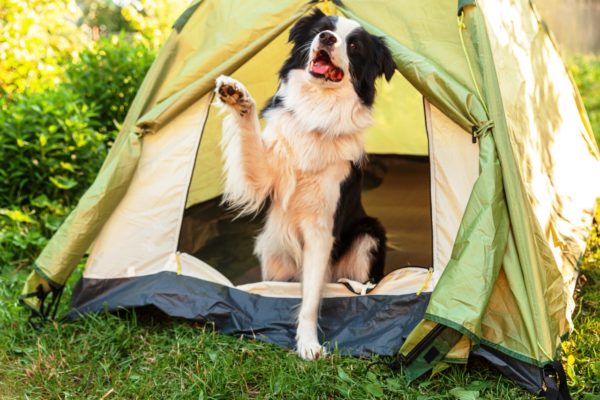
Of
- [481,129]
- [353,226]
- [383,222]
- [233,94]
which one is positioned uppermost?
[233,94]

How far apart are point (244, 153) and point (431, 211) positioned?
0.85m

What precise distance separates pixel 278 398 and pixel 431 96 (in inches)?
51.4

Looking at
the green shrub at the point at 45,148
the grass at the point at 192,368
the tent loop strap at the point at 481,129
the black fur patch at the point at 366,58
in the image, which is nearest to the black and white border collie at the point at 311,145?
the black fur patch at the point at 366,58

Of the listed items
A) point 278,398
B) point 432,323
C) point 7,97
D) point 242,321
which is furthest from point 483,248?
point 7,97

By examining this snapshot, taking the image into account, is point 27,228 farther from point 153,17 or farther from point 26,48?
point 153,17

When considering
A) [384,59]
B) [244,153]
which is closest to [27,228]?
[244,153]

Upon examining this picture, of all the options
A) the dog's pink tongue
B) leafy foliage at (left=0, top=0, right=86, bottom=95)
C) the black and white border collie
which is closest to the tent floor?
the black and white border collie

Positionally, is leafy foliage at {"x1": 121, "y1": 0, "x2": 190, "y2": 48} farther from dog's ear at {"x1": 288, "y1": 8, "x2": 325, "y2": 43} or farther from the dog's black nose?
the dog's black nose

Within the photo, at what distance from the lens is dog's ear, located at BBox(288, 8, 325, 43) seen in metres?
2.84

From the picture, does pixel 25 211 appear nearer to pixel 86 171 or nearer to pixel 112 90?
pixel 86 171

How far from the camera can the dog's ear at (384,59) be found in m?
2.72

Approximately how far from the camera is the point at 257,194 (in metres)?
2.97

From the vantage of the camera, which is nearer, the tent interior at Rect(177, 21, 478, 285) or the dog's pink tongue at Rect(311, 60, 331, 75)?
the dog's pink tongue at Rect(311, 60, 331, 75)

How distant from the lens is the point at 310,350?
8.66ft
